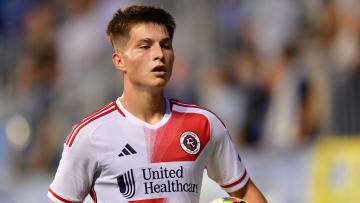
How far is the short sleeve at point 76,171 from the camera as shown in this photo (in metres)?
4.64

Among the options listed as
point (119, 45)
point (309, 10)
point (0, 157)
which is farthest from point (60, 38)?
point (119, 45)

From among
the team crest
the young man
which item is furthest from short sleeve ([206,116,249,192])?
the team crest

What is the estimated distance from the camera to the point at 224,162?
497 centimetres

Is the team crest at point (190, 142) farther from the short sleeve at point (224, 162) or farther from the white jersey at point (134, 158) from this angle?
the short sleeve at point (224, 162)

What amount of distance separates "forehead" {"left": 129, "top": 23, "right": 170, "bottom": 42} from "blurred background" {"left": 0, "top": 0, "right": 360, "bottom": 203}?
3960 mm

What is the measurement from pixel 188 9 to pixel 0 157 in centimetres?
409

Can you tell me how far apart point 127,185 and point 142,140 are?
32cm

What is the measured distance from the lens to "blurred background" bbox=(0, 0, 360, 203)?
8.52m

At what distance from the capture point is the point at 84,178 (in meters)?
4.68

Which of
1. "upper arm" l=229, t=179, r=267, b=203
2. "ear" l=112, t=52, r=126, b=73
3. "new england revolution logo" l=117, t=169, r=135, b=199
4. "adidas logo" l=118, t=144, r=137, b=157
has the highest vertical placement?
"ear" l=112, t=52, r=126, b=73

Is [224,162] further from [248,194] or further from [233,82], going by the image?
[233,82]

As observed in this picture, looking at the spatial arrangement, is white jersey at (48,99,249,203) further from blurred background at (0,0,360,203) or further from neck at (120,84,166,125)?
blurred background at (0,0,360,203)

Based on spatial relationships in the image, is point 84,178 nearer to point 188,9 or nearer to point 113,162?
point 113,162

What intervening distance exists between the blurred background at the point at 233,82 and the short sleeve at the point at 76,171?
383 cm
